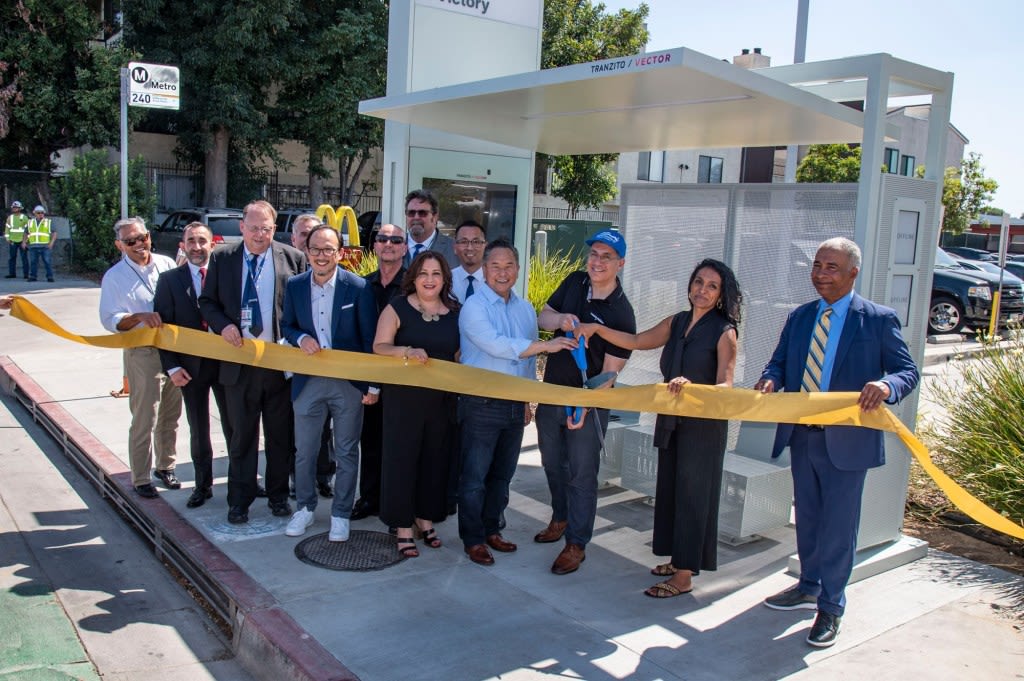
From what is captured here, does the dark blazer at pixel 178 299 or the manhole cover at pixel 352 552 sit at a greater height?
the dark blazer at pixel 178 299

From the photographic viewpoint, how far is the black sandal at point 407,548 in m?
5.13

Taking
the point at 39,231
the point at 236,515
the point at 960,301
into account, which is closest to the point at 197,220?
the point at 39,231

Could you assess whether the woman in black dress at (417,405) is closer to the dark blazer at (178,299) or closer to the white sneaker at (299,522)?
the white sneaker at (299,522)

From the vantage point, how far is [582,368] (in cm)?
489

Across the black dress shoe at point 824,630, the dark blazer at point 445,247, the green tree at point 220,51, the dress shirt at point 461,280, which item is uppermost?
the green tree at point 220,51

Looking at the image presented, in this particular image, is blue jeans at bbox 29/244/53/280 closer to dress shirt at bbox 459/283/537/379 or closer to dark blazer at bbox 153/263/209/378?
dark blazer at bbox 153/263/209/378

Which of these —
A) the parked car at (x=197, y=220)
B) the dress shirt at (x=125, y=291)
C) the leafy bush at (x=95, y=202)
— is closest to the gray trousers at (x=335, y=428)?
the dress shirt at (x=125, y=291)

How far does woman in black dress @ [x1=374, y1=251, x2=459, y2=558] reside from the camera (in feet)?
16.2

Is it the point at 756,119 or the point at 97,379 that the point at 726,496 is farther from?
the point at 97,379

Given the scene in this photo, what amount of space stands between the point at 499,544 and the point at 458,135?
4.33m

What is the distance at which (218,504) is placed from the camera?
5.93m

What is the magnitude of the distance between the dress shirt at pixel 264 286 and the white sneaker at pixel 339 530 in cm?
123

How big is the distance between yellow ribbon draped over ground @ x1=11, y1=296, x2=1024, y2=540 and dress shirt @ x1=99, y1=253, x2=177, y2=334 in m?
0.17

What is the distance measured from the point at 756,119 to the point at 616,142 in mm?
2112
